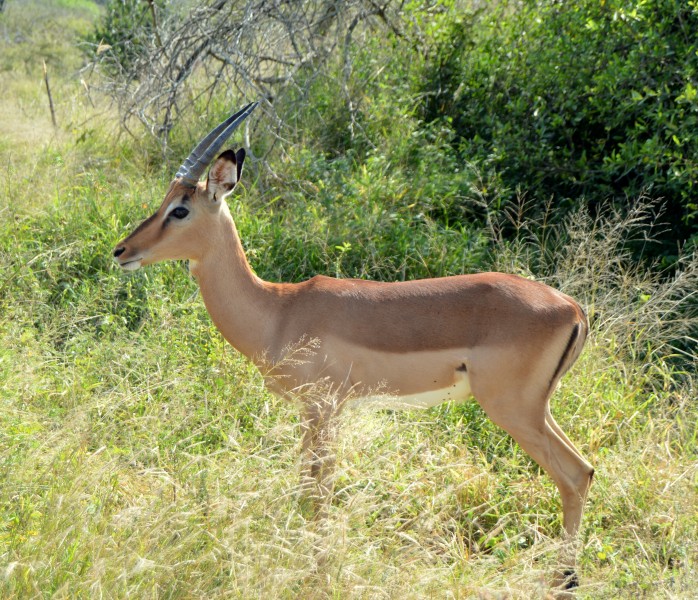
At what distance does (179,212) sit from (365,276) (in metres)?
1.70

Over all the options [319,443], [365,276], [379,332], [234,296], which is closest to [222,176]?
[234,296]

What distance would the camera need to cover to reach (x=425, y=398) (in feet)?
11.7

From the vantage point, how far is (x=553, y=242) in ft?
18.6

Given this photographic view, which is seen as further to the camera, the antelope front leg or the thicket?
the thicket

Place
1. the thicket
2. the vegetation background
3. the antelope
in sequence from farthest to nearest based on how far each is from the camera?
1. the thicket
2. the antelope
3. the vegetation background

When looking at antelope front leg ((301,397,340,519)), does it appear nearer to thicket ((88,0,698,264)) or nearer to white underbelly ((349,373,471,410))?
white underbelly ((349,373,471,410))

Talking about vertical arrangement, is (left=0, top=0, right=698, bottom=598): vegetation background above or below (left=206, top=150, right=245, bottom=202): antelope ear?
below

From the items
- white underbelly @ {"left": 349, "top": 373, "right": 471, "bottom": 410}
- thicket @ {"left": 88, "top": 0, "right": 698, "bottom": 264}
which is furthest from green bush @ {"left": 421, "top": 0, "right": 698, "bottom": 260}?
white underbelly @ {"left": 349, "top": 373, "right": 471, "bottom": 410}

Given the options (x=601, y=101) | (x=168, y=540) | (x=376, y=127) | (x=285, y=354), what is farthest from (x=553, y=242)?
(x=168, y=540)

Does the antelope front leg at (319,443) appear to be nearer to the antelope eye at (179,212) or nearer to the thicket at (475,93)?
the antelope eye at (179,212)

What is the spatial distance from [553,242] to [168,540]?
3643 millimetres

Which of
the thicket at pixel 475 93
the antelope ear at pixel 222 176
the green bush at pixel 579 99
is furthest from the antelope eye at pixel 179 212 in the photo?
the green bush at pixel 579 99

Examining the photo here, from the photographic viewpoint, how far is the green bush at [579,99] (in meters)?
5.40

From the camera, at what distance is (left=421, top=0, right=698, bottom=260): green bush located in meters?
5.40
